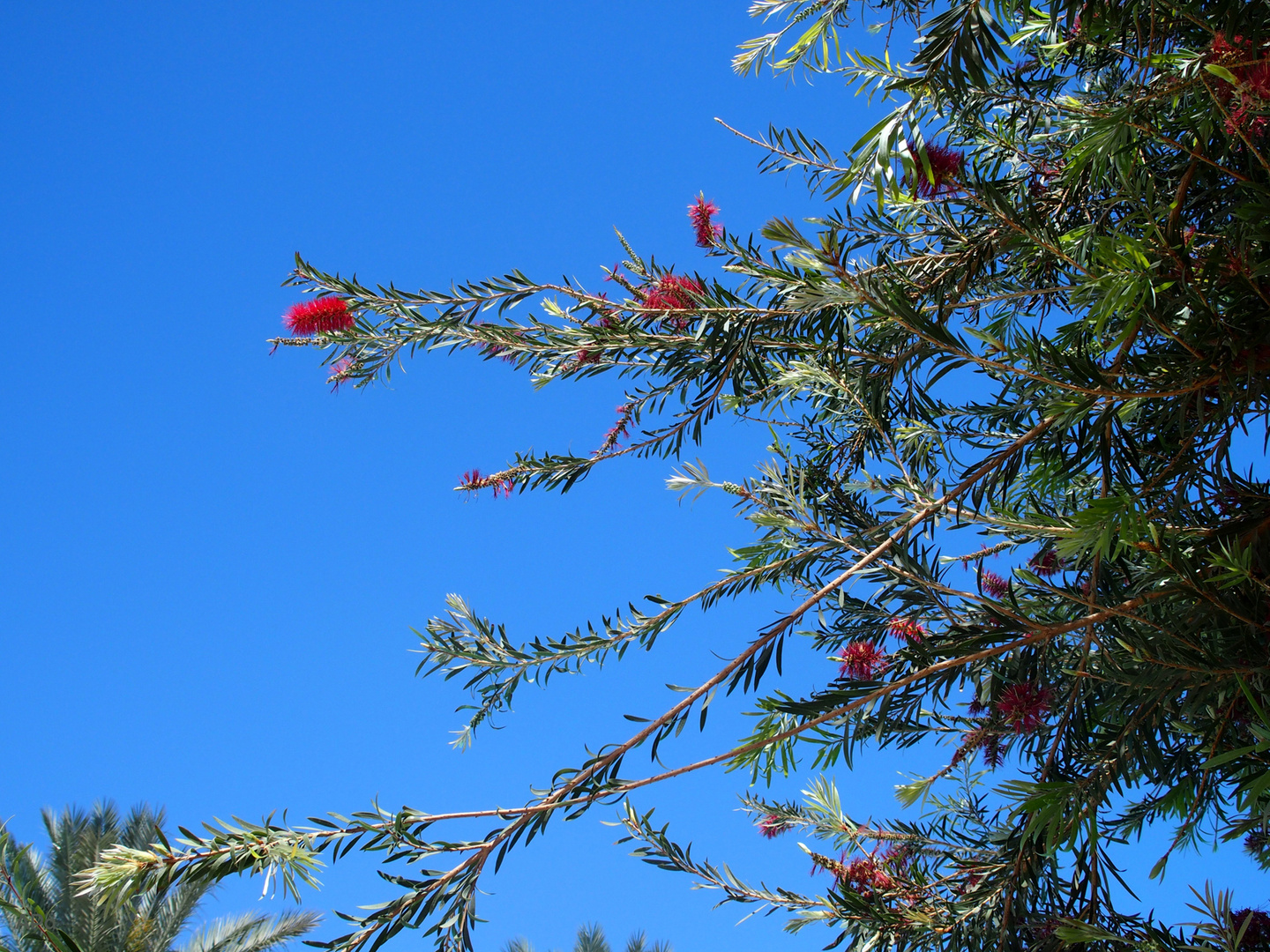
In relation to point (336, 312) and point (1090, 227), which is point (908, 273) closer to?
point (1090, 227)

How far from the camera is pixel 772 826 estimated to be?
312 centimetres

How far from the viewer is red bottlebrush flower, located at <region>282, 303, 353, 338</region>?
2.52 meters

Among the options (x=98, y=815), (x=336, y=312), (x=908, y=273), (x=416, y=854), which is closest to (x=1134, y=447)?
(x=908, y=273)

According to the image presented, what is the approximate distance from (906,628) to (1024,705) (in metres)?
0.62

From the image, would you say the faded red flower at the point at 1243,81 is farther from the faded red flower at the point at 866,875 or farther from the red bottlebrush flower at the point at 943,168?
the faded red flower at the point at 866,875

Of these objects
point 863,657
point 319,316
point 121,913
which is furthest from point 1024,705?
point 121,913

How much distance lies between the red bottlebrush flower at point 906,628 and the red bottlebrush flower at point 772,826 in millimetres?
778

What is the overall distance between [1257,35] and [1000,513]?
1.26 meters

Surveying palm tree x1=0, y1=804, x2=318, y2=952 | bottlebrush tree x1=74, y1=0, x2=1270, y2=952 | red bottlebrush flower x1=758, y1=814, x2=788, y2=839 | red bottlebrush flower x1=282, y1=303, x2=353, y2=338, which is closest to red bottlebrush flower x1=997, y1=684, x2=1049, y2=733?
bottlebrush tree x1=74, y1=0, x2=1270, y2=952

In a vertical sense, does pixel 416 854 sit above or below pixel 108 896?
above

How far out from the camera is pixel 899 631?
2.97 meters

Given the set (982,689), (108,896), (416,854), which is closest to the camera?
(108,896)

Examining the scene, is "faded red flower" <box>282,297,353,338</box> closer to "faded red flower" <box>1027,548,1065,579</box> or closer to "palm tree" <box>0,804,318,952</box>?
"faded red flower" <box>1027,548,1065,579</box>

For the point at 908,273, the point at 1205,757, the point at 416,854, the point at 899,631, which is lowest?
the point at 416,854
